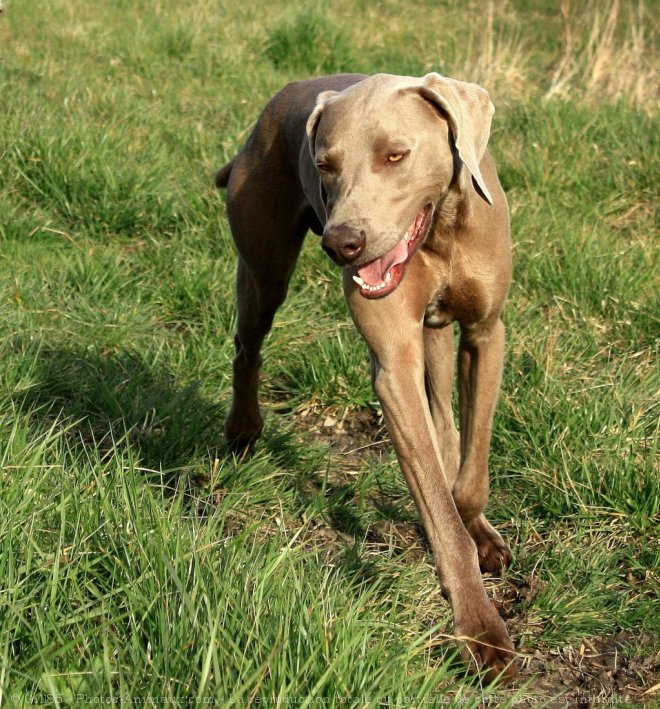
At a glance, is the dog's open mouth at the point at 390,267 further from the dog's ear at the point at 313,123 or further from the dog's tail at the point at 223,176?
the dog's tail at the point at 223,176

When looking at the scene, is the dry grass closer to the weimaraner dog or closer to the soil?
the weimaraner dog

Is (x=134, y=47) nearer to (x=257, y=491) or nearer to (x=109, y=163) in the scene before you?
(x=109, y=163)

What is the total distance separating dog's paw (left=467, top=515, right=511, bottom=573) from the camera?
329 centimetres

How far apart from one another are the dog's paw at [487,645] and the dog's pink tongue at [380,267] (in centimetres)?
91

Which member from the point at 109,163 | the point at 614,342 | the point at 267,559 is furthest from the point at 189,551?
the point at 109,163

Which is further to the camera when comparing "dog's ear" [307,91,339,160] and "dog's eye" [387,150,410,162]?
"dog's ear" [307,91,339,160]

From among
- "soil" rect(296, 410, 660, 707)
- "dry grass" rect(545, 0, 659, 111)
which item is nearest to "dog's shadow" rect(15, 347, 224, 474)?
"soil" rect(296, 410, 660, 707)

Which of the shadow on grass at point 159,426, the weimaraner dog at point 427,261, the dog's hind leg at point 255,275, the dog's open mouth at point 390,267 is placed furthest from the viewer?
the dog's hind leg at point 255,275

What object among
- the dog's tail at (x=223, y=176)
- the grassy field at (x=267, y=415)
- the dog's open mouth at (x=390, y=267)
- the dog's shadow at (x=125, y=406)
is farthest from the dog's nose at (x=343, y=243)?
the dog's tail at (x=223, y=176)

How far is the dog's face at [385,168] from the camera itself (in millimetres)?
2783

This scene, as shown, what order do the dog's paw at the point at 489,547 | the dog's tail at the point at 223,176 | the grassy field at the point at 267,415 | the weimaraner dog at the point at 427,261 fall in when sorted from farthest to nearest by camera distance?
1. the dog's tail at the point at 223,176
2. the dog's paw at the point at 489,547
3. the weimaraner dog at the point at 427,261
4. the grassy field at the point at 267,415

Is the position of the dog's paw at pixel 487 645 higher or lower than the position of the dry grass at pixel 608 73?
higher

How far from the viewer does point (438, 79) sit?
9.72ft

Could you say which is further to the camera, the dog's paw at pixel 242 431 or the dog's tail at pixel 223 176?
the dog's tail at pixel 223 176
